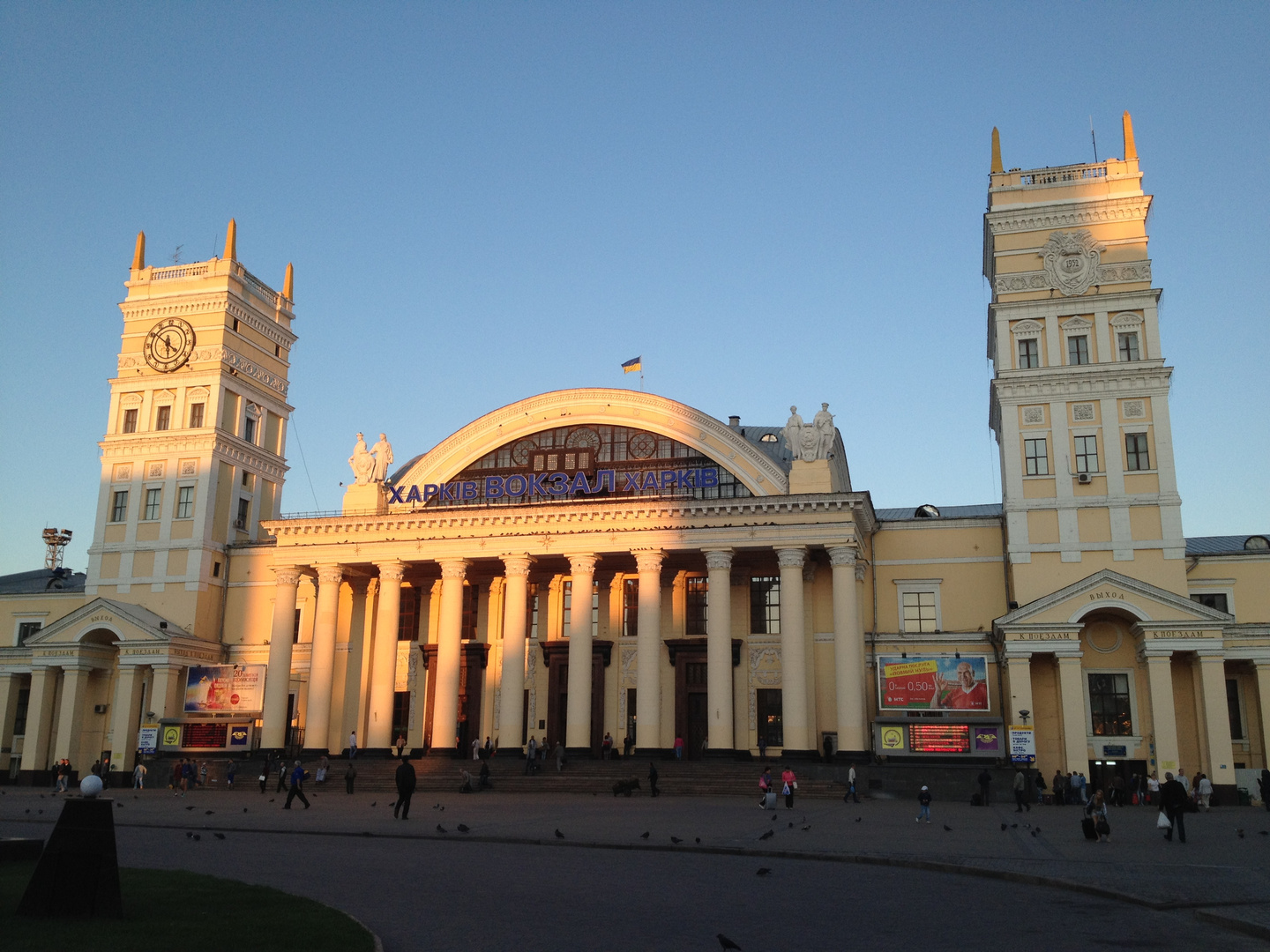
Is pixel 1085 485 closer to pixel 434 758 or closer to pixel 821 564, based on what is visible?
pixel 821 564

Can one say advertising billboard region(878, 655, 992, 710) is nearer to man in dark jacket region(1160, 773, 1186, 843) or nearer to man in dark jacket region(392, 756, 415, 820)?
man in dark jacket region(1160, 773, 1186, 843)

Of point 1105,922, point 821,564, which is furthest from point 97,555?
point 1105,922

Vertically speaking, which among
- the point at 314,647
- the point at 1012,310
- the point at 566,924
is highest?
the point at 1012,310

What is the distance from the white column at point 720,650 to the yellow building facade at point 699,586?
0.35ft

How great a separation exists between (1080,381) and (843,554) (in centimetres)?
1257

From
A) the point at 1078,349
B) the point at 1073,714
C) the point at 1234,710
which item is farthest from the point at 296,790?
the point at 1234,710

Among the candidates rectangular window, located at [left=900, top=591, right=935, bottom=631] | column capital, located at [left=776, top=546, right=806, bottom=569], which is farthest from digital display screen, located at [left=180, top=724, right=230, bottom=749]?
rectangular window, located at [left=900, top=591, right=935, bottom=631]

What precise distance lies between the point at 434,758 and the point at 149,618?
1757 centimetres

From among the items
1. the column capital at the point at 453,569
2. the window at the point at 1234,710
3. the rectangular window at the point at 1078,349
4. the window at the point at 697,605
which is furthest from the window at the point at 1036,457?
the column capital at the point at 453,569

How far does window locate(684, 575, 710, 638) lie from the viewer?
49.8 meters

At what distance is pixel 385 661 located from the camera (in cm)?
4916

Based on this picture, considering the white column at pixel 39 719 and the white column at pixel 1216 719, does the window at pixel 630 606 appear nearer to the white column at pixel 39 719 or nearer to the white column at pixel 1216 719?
the white column at pixel 1216 719

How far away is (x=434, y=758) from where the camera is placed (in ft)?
154

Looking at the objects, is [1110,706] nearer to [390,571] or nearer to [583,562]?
[583,562]
